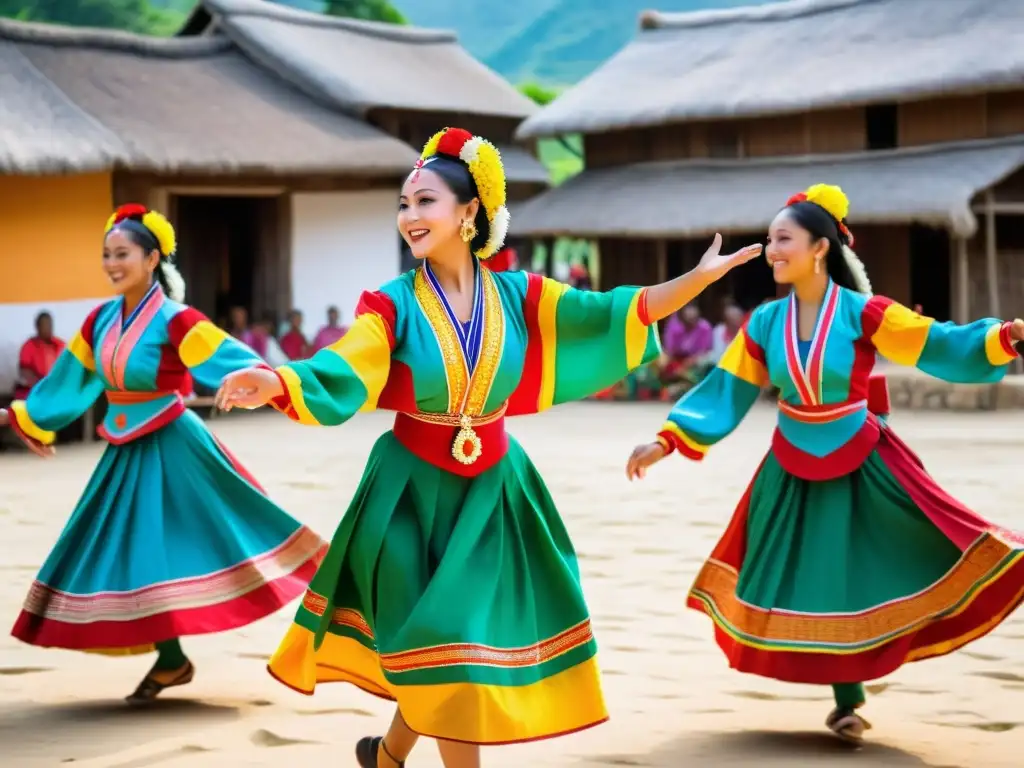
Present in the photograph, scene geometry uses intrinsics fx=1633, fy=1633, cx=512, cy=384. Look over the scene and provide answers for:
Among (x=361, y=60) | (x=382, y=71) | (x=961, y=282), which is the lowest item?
(x=961, y=282)

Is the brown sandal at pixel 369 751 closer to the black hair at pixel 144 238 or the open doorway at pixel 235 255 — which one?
the black hair at pixel 144 238

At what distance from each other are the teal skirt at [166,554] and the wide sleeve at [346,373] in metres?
1.43

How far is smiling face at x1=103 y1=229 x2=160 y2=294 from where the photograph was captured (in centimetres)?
541

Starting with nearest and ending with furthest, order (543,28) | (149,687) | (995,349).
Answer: (995,349), (149,687), (543,28)

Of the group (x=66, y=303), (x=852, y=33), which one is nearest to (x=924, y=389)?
(x=852, y=33)

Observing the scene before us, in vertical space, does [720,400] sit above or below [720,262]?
below

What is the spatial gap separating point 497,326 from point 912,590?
5.11ft

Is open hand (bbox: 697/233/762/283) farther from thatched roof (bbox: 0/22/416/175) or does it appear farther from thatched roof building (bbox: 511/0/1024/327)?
thatched roof building (bbox: 511/0/1024/327)

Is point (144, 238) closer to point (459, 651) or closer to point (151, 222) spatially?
point (151, 222)

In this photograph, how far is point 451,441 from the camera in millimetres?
4055

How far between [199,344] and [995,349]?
7.99 feet

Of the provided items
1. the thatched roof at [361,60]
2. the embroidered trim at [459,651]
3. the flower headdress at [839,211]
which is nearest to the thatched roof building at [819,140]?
the thatched roof at [361,60]

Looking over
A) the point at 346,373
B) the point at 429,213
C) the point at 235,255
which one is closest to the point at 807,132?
the point at 235,255

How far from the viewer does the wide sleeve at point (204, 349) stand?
200 inches
